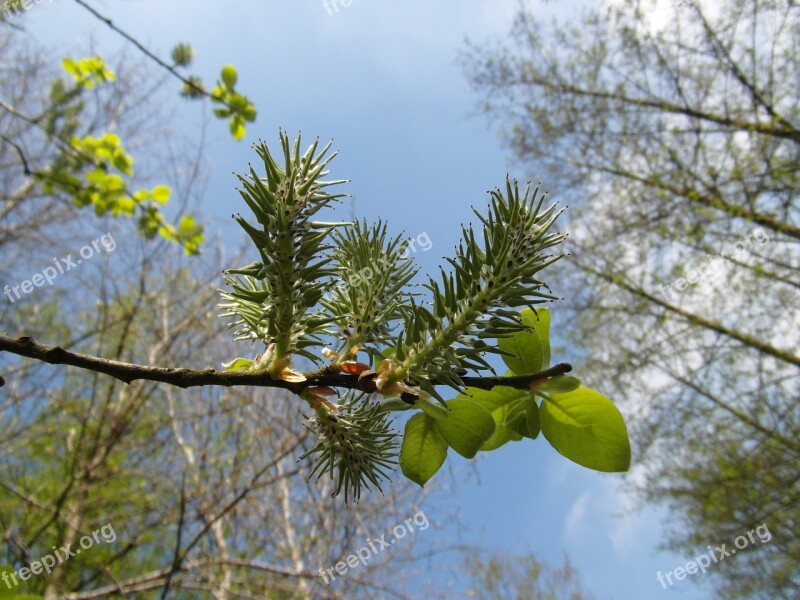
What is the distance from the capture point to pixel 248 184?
574mm

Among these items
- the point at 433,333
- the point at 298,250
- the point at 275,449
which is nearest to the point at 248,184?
the point at 298,250

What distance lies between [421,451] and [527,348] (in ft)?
0.57

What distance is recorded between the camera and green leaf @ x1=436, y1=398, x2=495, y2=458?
2.06 ft

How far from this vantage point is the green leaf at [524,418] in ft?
2.21

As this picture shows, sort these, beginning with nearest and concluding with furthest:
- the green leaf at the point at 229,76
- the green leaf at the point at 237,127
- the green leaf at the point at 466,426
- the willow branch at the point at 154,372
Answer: the willow branch at the point at 154,372
the green leaf at the point at 466,426
the green leaf at the point at 229,76
the green leaf at the point at 237,127

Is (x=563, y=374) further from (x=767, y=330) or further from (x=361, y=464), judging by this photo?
(x=767, y=330)

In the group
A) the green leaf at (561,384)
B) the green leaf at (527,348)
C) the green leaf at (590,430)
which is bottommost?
the green leaf at (590,430)

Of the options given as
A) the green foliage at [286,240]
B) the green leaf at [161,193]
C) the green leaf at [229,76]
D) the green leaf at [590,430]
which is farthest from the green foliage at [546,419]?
the green leaf at [161,193]

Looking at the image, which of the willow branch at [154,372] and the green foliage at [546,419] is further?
the green foliage at [546,419]

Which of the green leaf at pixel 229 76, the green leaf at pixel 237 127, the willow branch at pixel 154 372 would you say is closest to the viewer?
the willow branch at pixel 154 372

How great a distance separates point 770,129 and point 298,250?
207 inches

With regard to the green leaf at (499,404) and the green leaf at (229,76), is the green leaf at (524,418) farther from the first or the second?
the green leaf at (229,76)

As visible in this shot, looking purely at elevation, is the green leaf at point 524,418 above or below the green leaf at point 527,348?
below

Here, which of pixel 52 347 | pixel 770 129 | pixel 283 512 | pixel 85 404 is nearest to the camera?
pixel 52 347
